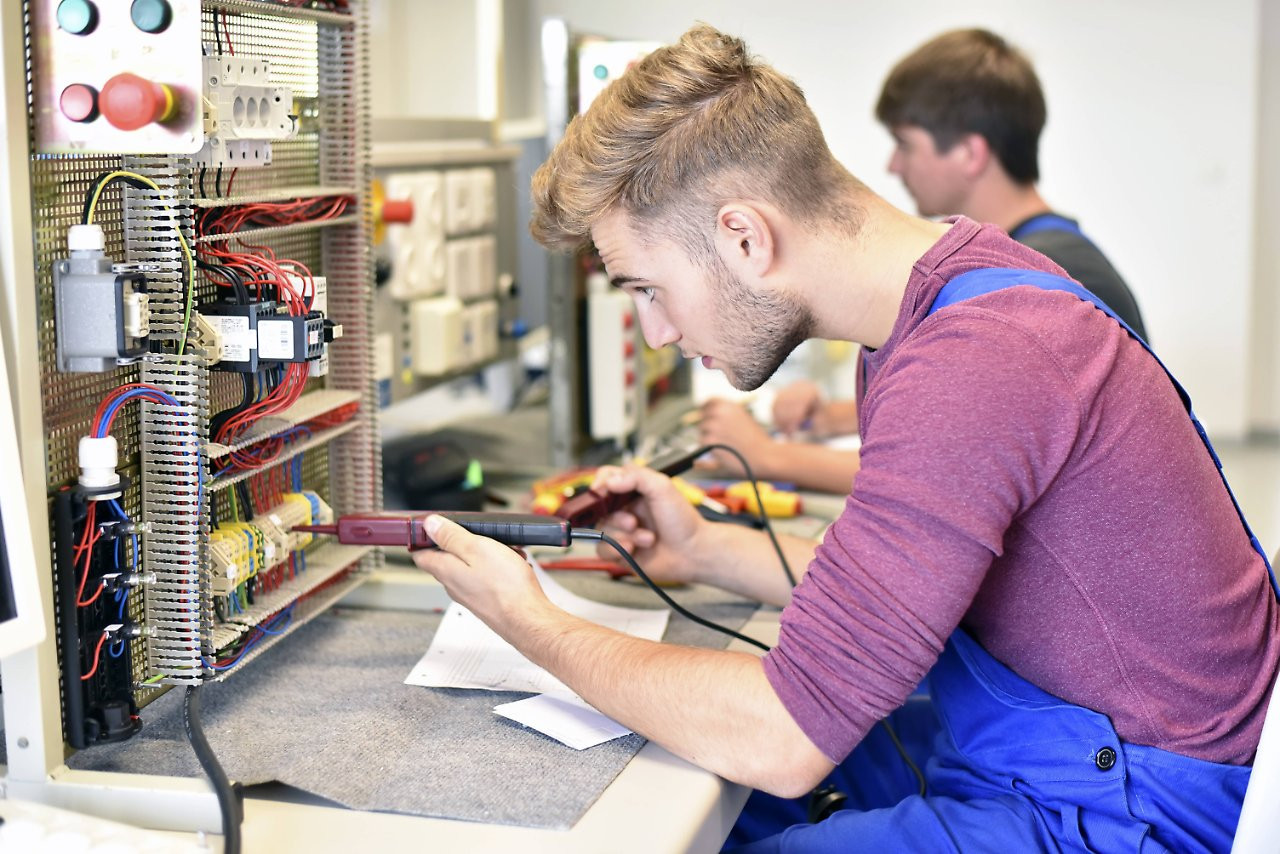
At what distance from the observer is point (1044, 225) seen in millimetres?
2424

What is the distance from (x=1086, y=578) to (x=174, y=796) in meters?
0.82

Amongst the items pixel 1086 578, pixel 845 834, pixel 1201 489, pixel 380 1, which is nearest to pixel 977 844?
pixel 845 834

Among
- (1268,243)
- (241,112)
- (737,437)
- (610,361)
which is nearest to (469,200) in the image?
(610,361)

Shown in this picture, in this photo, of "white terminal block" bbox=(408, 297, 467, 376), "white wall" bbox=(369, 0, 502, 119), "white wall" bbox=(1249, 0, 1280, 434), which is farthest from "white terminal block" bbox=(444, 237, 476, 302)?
"white wall" bbox=(1249, 0, 1280, 434)

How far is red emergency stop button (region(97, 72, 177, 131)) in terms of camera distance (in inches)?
41.3

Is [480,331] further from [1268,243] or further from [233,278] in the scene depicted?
[1268,243]

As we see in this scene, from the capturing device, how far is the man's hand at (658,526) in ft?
5.33

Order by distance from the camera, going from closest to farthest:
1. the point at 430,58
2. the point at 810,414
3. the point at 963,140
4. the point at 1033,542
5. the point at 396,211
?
1. the point at 1033,542
2. the point at 396,211
3. the point at 963,140
4. the point at 810,414
5. the point at 430,58

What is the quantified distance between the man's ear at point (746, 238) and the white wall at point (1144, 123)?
387 cm

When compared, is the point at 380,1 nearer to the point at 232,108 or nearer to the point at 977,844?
the point at 232,108

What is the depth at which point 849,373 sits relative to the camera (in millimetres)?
4582

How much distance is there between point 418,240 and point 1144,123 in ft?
12.6

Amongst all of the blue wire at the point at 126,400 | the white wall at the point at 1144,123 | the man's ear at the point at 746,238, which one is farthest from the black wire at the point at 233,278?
the white wall at the point at 1144,123

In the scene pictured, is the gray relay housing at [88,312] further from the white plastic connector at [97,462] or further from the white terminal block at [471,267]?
the white terminal block at [471,267]
